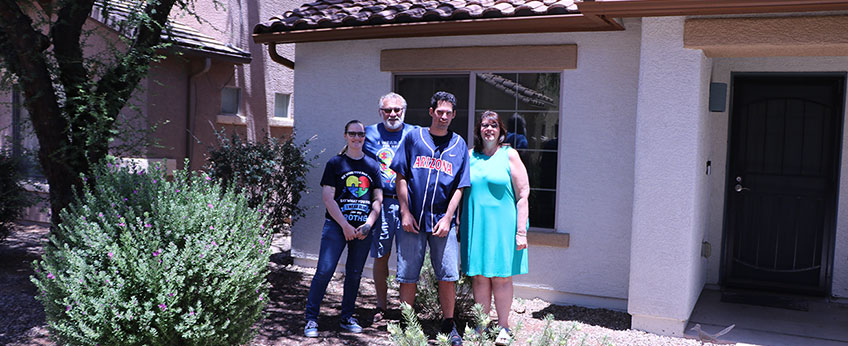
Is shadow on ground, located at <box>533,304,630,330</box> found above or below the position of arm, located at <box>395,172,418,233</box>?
below

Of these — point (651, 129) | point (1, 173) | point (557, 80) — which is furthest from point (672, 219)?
point (1, 173)

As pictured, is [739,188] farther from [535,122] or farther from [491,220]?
[491,220]

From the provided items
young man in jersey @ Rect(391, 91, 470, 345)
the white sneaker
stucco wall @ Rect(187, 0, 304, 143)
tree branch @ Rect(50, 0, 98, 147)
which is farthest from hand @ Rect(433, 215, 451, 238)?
stucco wall @ Rect(187, 0, 304, 143)

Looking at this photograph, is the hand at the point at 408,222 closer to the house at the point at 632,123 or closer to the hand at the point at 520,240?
the hand at the point at 520,240

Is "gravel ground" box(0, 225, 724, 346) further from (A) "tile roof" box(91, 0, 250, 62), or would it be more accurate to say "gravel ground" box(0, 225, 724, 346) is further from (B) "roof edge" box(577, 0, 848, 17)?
(A) "tile roof" box(91, 0, 250, 62)

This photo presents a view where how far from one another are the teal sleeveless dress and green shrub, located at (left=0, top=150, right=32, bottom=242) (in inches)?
211

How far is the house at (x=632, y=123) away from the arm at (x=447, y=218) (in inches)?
61.9

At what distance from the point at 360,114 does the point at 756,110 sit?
3.93m

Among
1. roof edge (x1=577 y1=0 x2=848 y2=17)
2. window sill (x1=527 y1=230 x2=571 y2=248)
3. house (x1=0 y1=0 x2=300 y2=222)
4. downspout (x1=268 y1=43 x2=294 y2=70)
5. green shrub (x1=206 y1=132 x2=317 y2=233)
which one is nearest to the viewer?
roof edge (x1=577 y1=0 x2=848 y2=17)

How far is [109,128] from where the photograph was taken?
5.57m

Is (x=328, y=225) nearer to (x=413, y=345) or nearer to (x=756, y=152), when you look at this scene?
(x=413, y=345)

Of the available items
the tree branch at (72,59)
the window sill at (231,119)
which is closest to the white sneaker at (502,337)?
the tree branch at (72,59)

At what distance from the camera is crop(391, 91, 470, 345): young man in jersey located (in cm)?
469

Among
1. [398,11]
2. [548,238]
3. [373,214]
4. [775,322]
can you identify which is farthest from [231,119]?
[775,322]
